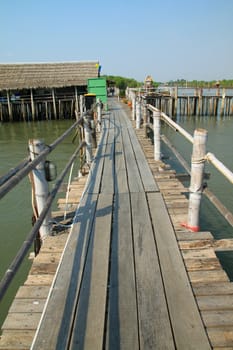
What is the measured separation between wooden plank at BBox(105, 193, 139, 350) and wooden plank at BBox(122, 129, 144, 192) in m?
1.11

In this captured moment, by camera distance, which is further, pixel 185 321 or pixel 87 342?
pixel 185 321

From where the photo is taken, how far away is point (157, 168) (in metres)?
4.94

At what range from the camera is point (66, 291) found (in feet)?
6.29

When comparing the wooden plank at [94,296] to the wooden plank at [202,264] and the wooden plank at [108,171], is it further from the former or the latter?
the wooden plank at [108,171]

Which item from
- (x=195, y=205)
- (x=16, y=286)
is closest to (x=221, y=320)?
(x=195, y=205)

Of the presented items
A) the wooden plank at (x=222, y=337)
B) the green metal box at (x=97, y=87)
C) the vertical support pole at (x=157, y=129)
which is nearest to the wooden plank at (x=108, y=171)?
the vertical support pole at (x=157, y=129)

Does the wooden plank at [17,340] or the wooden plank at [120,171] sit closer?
the wooden plank at [17,340]

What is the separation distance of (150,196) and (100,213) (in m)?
0.81

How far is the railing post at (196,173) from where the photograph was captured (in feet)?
8.02

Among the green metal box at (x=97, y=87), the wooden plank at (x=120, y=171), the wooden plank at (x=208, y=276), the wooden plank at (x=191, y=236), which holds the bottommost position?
the wooden plank at (x=208, y=276)

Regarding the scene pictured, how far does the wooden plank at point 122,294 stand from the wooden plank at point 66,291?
0.25 meters

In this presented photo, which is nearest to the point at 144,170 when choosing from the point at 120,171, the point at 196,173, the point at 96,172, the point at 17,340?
the point at 120,171

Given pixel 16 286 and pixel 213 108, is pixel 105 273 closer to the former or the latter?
pixel 16 286

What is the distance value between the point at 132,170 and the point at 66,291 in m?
3.10
